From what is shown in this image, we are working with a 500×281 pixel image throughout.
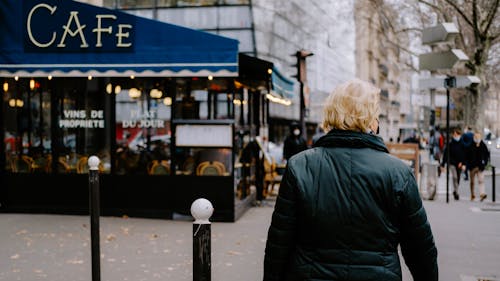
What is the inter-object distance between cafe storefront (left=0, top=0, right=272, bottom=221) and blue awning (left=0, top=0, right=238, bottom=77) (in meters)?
0.02

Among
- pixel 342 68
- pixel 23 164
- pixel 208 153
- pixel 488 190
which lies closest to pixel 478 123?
pixel 488 190

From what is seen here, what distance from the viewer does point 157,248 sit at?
781cm

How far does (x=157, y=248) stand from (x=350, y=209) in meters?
5.56

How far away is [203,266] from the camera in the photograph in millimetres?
3812

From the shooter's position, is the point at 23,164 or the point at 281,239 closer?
the point at 281,239

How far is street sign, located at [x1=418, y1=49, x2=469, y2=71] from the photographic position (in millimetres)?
11844

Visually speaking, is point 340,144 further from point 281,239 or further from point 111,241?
point 111,241

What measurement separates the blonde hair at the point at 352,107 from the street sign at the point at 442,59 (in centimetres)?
979

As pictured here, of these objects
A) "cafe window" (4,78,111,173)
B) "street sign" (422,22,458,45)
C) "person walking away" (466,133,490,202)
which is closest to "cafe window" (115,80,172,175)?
"cafe window" (4,78,111,173)

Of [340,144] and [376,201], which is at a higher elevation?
[340,144]

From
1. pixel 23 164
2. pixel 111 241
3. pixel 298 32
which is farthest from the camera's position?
pixel 298 32

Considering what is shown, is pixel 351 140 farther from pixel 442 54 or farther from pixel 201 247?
pixel 442 54

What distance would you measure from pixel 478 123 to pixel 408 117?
8691cm

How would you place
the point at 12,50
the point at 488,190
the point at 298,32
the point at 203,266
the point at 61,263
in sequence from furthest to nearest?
the point at 298,32, the point at 488,190, the point at 12,50, the point at 61,263, the point at 203,266
